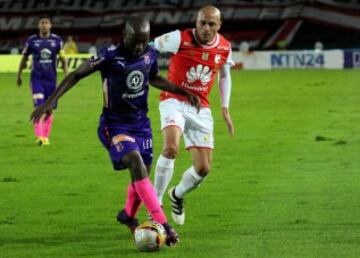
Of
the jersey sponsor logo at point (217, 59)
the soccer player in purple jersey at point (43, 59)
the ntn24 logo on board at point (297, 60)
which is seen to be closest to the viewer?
the jersey sponsor logo at point (217, 59)

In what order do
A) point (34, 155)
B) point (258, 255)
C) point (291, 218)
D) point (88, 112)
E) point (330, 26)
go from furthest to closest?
point (330, 26)
point (88, 112)
point (34, 155)
point (291, 218)
point (258, 255)

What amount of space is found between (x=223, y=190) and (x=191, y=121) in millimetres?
2858

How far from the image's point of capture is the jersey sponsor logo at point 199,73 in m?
12.9

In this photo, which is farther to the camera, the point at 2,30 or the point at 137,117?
the point at 2,30

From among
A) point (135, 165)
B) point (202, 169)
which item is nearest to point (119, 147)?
point (135, 165)

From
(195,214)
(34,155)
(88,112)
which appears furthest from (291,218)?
(88,112)

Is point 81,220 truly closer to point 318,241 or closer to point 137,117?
point 137,117

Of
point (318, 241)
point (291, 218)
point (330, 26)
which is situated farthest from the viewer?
point (330, 26)

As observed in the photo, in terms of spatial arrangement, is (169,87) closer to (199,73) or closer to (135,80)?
(135,80)

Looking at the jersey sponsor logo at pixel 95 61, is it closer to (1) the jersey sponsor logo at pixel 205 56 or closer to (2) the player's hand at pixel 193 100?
(2) the player's hand at pixel 193 100

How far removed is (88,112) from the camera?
29875mm

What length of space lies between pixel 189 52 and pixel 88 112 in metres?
17.2

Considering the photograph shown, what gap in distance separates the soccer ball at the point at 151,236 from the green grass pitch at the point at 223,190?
0.31ft

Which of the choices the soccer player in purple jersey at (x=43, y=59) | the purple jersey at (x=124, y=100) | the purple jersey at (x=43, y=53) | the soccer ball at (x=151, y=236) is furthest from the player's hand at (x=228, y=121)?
the purple jersey at (x=43, y=53)
